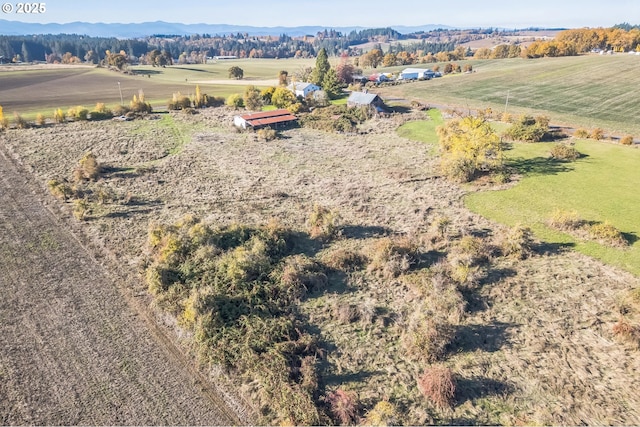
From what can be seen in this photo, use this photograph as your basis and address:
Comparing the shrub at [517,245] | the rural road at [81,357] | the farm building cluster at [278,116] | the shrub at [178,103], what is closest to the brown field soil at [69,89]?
the shrub at [178,103]

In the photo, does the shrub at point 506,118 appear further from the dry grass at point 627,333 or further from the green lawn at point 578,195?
the dry grass at point 627,333

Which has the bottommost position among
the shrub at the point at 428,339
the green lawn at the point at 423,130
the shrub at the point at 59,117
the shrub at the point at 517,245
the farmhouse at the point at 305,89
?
the shrub at the point at 428,339

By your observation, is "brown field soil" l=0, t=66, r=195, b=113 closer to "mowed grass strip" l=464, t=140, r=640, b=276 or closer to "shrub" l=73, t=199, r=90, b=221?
"shrub" l=73, t=199, r=90, b=221

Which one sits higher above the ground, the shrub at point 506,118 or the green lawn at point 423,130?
the shrub at point 506,118

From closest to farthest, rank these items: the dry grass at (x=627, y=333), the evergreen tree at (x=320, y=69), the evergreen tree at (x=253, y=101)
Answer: the dry grass at (x=627, y=333) → the evergreen tree at (x=253, y=101) → the evergreen tree at (x=320, y=69)

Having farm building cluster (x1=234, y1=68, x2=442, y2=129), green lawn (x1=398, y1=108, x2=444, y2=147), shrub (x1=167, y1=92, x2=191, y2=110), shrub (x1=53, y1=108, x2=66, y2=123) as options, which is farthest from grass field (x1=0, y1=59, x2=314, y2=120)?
green lawn (x1=398, y1=108, x2=444, y2=147)

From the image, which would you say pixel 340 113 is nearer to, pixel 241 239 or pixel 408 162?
pixel 408 162

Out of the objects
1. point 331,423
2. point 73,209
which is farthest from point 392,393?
point 73,209
